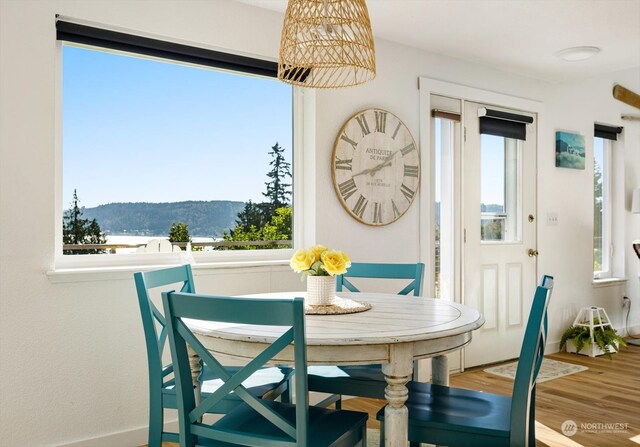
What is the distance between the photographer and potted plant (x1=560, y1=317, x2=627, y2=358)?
4.74 m

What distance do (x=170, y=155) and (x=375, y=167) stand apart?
1.35 m

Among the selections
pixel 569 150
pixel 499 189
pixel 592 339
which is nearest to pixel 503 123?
pixel 499 189

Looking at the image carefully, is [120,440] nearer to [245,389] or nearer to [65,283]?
[65,283]

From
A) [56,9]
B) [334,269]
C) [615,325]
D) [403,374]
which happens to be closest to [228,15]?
[56,9]

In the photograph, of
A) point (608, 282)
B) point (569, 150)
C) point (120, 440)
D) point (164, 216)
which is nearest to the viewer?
point (120, 440)

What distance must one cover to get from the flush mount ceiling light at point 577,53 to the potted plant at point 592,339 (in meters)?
2.19

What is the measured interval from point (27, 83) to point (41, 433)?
1.62 meters

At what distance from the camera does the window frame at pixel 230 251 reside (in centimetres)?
282

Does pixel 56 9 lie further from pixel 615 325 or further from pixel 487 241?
pixel 615 325

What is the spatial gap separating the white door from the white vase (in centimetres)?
232

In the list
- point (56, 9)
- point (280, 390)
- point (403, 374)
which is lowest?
point (280, 390)

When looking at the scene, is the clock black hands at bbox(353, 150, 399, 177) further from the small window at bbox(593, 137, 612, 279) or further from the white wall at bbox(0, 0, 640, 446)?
the small window at bbox(593, 137, 612, 279)

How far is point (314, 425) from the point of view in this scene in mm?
1764

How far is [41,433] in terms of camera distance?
8.55 feet
